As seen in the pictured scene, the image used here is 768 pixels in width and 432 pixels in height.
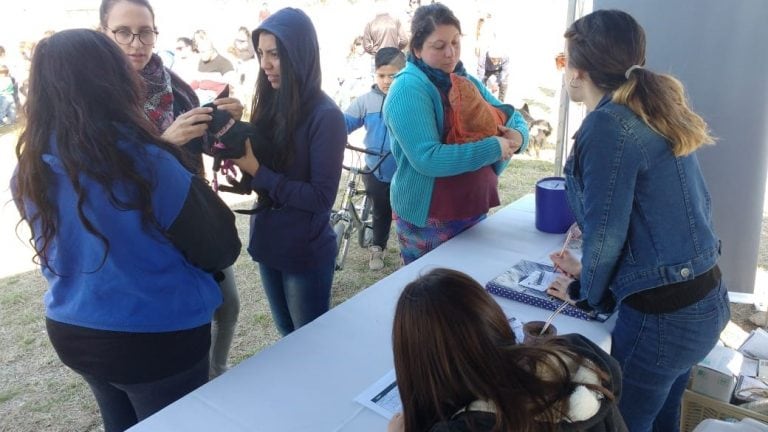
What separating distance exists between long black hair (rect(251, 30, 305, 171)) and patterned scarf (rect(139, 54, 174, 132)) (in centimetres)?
27

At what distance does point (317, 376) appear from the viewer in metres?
1.26

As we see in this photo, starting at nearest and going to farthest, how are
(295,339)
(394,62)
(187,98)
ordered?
(295,339) → (187,98) → (394,62)

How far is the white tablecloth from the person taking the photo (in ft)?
3.68

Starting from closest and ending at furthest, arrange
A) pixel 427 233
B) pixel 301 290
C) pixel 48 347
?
1. pixel 301 290
2. pixel 427 233
3. pixel 48 347

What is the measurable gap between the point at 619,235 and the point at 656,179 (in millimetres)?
139

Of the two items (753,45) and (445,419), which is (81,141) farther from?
(753,45)

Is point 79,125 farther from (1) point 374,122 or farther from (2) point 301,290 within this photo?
(1) point 374,122

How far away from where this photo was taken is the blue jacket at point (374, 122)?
340cm

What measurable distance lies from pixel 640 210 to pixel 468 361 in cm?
62

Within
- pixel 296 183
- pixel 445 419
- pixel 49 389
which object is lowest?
pixel 49 389

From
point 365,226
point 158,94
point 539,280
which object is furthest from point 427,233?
point 365,226

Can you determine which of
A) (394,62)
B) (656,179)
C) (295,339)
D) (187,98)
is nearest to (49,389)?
(187,98)

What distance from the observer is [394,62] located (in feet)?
10.8

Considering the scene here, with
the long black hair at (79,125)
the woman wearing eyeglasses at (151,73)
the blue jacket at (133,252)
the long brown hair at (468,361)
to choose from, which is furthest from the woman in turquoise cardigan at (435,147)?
the long brown hair at (468,361)
